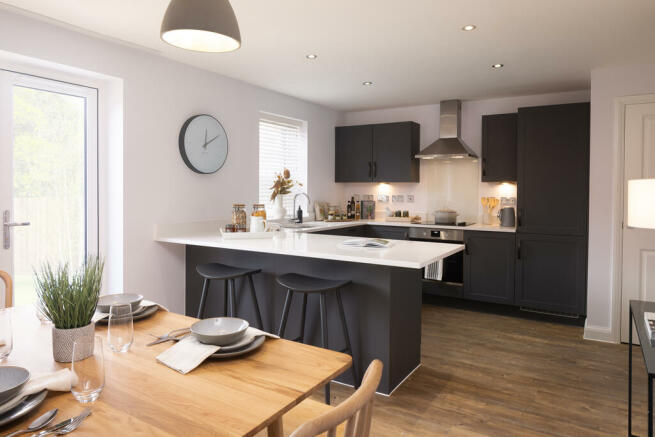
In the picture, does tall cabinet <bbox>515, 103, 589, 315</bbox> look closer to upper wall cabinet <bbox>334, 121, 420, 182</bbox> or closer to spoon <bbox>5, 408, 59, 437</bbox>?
upper wall cabinet <bbox>334, 121, 420, 182</bbox>

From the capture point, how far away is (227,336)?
1370 millimetres

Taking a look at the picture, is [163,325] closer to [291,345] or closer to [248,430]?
[291,345]

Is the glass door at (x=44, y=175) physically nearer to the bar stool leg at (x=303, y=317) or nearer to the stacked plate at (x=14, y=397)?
the bar stool leg at (x=303, y=317)

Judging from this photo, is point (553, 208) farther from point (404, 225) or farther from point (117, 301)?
point (117, 301)

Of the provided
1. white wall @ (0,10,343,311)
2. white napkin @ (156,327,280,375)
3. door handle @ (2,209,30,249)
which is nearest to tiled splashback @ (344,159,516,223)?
white wall @ (0,10,343,311)

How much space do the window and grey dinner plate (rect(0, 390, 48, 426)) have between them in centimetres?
380

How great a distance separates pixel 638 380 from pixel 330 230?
10.1 ft

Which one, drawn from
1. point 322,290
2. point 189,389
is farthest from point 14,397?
point 322,290

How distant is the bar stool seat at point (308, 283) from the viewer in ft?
8.84

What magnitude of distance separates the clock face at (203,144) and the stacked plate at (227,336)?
2578 mm

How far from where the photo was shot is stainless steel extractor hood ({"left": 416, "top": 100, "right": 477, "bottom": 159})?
5141 mm

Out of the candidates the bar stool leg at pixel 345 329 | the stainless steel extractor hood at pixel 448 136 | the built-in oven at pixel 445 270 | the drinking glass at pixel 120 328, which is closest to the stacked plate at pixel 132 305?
the drinking glass at pixel 120 328

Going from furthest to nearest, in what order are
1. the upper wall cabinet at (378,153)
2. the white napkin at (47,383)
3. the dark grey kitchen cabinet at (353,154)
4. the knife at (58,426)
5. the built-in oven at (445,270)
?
the dark grey kitchen cabinet at (353,154), the upper wall cabinet at (378,153), the built-in oven at (445,270), the white napkin at (47,383), the knife at (58,426)

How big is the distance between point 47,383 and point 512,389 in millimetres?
2702
